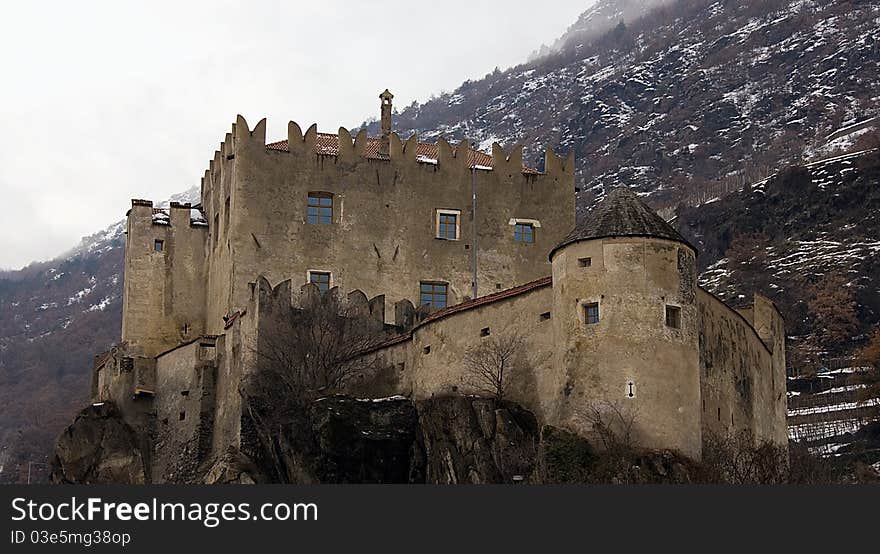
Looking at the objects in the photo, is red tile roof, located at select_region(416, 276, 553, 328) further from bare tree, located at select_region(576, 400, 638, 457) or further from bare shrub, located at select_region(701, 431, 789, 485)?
bare shrub, located at select_region(701, 431, 789, 485)

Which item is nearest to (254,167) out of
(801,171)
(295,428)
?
(295,428)

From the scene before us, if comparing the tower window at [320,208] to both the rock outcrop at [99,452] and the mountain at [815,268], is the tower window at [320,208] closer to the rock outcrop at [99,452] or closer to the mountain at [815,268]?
the rock outcrop at [99,452]

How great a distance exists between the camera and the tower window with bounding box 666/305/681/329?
5216 cm

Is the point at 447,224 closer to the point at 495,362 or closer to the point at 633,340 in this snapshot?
the point at 495,362

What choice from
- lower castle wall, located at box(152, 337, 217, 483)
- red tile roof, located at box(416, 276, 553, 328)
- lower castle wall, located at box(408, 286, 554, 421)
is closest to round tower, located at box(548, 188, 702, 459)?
lower castle wall, located at box(408, 286, 554, 421)

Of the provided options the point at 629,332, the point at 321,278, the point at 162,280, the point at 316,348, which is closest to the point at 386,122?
the point at 321,278

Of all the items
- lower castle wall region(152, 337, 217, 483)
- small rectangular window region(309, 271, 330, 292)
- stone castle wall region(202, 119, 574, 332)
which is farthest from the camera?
stone castle wall region(202, 119, 574, 332)

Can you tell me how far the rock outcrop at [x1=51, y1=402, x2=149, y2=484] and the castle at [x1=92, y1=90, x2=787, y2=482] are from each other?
68 cm

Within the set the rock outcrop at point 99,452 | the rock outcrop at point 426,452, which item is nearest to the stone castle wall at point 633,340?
the rock outcrop at point 426,452

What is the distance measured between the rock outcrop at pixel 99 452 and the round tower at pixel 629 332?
19928 mm

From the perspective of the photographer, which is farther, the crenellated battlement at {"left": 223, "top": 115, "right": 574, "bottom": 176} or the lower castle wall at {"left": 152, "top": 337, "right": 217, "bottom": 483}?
the crenellated battlement at {"left": 223, "top": 115, "right": 574, "bottom": 176}

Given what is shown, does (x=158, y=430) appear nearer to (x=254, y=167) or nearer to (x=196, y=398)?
(x=196, y=398)

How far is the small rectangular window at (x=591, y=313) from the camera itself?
52.1 meters

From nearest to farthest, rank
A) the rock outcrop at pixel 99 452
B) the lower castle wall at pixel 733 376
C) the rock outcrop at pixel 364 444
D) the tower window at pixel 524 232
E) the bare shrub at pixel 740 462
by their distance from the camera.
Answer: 1. the bare shrub at pixel 740 462
2. the lower castle wall at pixel 733 376
3. the rock outcrop at pixel 364 444
4. the rock outcrop at pixel 99 452
5. the tower window at pixel 524 232
